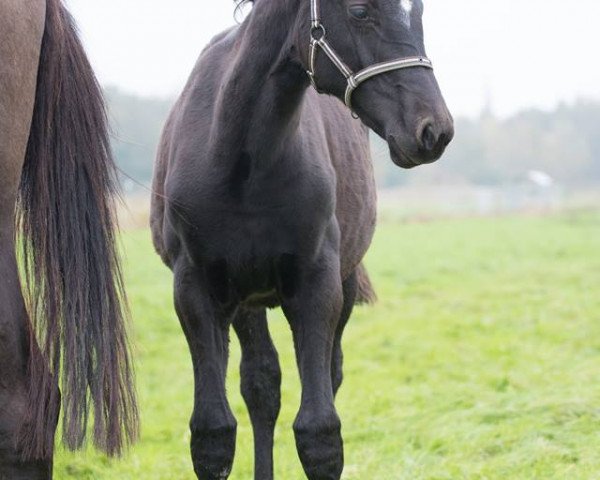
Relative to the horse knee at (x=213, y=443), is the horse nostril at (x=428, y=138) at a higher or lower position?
higher

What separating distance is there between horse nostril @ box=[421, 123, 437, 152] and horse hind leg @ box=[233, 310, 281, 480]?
7.13 ft

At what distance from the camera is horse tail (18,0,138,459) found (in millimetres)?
3393

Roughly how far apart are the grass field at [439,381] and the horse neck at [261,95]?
0.95m

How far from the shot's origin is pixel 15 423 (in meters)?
3.09

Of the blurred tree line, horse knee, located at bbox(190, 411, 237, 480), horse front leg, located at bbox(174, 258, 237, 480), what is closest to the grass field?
horse front leg, located at bbox(174, 258, 237, 480)

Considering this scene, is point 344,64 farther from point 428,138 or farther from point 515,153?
point 515,153

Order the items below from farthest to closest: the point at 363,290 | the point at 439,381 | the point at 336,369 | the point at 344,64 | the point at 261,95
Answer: the point at 439,381 < the point at 363,290 < the point at 336,369 < the point at 261,95 < the point at 344,64

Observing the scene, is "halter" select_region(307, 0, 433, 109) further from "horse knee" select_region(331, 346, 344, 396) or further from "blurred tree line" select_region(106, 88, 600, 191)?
"blurred tree line" select_region(106, 88, 600, 191)

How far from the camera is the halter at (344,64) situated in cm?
345

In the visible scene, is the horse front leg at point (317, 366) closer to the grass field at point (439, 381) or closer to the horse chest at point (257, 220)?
the horse chest at point (257, 220)

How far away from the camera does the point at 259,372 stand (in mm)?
5266

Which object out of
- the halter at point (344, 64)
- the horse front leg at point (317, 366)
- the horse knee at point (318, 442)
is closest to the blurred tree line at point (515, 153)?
the horse front leg at point (317, 366)

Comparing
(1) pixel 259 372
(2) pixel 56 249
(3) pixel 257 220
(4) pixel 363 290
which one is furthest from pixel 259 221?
(4) pixel 363 290

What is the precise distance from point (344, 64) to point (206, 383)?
4.64ft
